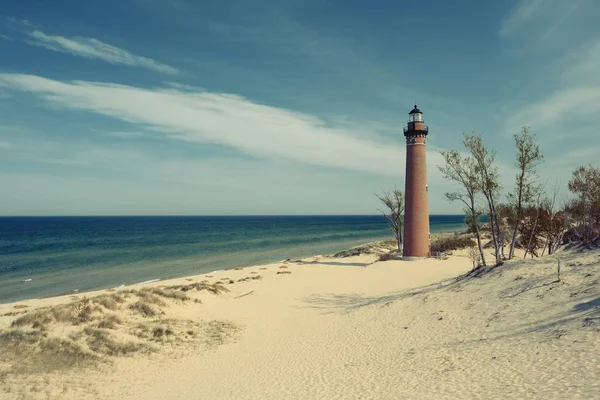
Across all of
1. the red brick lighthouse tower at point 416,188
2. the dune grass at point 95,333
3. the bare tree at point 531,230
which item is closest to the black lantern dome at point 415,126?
the red brick lighthouse tower at point 416,188

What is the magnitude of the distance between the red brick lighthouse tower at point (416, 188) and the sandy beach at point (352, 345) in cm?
1227

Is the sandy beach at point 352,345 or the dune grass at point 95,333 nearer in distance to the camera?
the sandy beach at point 352,345

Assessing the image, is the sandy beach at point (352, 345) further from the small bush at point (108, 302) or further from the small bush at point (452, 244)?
the small bush at point (452, 244)

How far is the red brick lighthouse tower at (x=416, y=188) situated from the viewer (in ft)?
109

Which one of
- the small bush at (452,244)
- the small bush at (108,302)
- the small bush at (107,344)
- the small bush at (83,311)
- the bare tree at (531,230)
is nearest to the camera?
the small bush at (107,344)

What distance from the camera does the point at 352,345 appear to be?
14.7m

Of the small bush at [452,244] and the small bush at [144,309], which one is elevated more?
the small bush at [452,244]

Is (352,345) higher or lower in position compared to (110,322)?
lower

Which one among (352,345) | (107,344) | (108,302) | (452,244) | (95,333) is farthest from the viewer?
(452,244)

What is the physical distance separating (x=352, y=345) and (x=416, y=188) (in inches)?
834

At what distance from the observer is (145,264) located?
4744 centimetres

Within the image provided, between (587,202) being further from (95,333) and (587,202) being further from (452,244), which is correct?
(95,333)

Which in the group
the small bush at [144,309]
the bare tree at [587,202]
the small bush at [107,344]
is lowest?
the small bush at [107,344]

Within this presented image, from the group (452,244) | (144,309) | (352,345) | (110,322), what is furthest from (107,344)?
(452,244)
